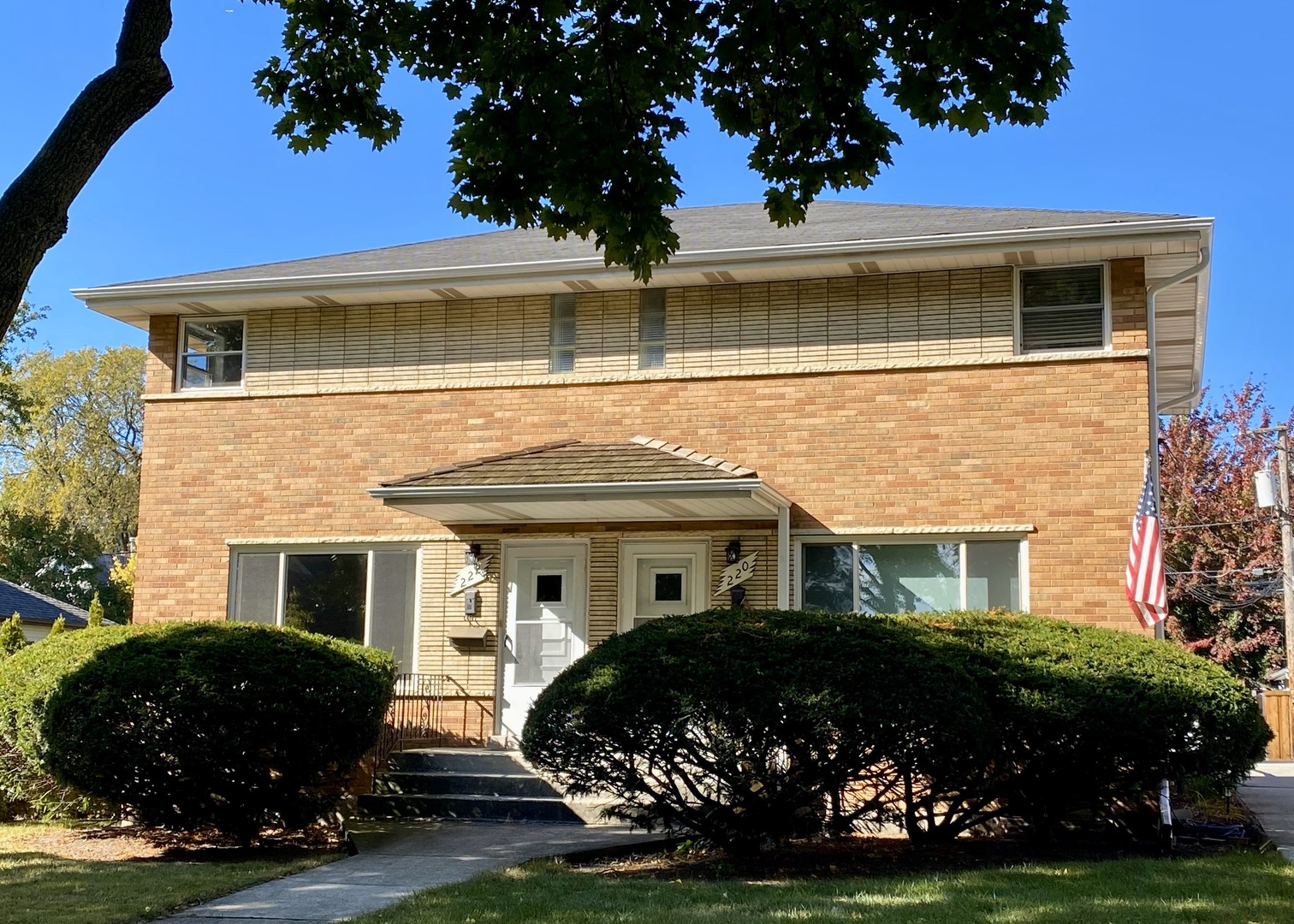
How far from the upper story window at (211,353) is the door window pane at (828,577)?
7307mm

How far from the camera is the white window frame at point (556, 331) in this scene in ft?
50.9

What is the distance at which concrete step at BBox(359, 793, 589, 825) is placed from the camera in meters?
12.6

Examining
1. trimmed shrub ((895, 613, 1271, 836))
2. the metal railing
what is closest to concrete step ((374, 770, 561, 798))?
the metal railing

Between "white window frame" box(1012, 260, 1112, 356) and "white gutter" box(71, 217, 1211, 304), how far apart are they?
0.61 m

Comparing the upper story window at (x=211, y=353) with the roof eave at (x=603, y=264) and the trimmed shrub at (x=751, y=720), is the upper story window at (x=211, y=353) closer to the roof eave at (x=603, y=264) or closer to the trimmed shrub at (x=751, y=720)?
the roof eave at (x=603, y=264)

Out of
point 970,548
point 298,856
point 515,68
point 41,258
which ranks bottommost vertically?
point 298,856

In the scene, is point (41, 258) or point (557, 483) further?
point (557, 483)

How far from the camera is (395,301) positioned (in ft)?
52.1

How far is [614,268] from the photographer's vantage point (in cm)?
1462

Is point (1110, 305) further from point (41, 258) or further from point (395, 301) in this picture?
point (41, 258)

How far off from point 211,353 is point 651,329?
549 cm

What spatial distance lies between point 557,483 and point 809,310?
3.59 meters

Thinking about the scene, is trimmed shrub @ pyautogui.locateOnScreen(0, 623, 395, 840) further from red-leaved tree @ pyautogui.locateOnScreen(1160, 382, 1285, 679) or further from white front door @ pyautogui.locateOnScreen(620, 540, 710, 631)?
red-leaved tree @ pyautogui.locateOnScreen(1160, 382, 1285, 679)

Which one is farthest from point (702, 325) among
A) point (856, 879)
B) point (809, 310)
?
point (856, 879)
